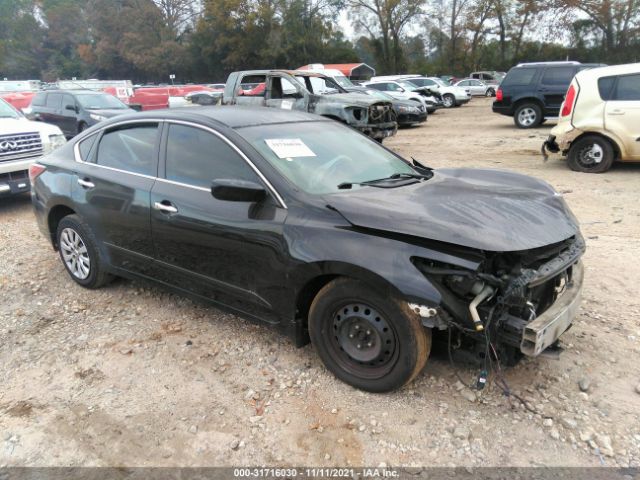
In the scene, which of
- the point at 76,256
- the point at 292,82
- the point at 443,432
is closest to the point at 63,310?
the point at 76,256

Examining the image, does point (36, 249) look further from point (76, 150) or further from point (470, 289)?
point (470, 289)

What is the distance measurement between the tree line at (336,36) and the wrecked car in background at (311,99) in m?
41.7

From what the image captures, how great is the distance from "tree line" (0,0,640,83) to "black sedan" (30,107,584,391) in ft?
161

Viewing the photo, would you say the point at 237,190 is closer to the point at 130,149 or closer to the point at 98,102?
the point at 130,149

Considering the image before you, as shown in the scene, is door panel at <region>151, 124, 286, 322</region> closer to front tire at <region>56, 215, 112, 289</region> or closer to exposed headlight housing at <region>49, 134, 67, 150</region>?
front tire at <region>56, 215, 112, 289</region>

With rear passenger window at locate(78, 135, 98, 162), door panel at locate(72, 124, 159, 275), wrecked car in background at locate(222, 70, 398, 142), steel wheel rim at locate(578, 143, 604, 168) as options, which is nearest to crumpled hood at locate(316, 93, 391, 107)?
wrecked car in background at locate(222, 70, 398, 142)

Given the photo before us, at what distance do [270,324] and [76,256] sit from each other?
233 cm

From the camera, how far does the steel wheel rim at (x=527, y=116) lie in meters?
15.7

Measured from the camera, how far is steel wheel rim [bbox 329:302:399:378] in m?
2.92

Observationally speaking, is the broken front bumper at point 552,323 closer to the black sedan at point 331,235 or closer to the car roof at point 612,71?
the black sedan at point 331,235

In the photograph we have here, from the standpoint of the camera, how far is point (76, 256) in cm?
469

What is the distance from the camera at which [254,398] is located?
10.4 ft

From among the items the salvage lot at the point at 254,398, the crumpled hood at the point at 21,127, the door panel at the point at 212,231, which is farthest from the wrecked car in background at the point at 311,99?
the door panel at the point at 212,231

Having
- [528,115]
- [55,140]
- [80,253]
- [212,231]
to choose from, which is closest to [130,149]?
[80,253]
